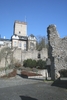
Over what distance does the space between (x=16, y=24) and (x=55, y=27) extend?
2545 inches

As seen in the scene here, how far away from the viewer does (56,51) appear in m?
17.3

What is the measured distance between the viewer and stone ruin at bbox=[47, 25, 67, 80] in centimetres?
1686

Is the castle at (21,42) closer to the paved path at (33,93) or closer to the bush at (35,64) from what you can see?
the bush at (35,64)

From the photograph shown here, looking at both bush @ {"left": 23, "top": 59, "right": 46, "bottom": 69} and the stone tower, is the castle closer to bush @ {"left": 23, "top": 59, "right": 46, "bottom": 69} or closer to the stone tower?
bush @ {"left": 23, "top": 59, "right": 46, "bottom": 69}

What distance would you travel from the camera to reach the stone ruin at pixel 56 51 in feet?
55.3

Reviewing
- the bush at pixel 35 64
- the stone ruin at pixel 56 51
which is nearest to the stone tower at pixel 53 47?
the stone ruin at pixel 56 51

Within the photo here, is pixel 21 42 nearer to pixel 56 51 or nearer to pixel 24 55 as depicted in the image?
pixel 24 55

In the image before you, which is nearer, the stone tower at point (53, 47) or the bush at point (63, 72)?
the bush at point (63, 72)

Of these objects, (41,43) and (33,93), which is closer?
(33,93)

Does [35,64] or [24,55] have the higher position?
[24,55]

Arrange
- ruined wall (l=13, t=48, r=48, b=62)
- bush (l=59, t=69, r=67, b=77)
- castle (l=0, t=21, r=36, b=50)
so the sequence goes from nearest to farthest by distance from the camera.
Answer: bush (l=59, t=69, r=67, b=77) < ruined wall (l=13, t=48, r=48, b=62) < castle (l=0, t=21, r=36, b=50)

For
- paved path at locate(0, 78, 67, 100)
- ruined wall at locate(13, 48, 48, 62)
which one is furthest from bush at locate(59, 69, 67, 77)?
ruined wall at locate(13, 48, 48, 62)

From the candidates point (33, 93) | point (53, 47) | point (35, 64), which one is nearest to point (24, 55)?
point (35, 64)

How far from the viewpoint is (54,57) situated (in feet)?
56.3
